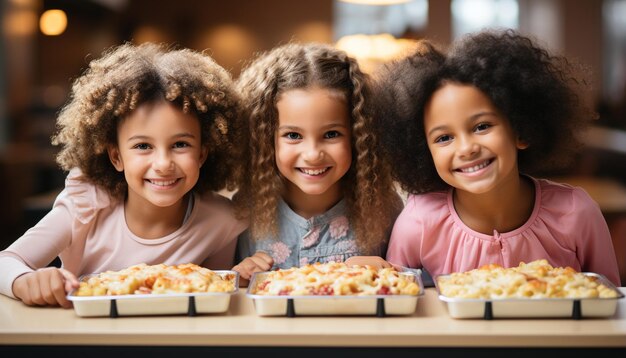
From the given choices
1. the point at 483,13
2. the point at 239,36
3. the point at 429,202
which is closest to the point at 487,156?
the point at 429,202

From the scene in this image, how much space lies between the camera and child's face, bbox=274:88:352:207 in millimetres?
1908

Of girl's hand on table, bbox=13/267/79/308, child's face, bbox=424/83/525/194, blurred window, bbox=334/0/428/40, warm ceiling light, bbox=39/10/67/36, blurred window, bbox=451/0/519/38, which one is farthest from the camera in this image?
blurred window, bbox=334/0/428/40

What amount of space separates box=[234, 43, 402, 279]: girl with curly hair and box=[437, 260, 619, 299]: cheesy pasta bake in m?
0.36

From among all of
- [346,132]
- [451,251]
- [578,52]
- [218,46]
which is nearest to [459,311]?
[451,251]

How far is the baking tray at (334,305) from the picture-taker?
1.45 meters

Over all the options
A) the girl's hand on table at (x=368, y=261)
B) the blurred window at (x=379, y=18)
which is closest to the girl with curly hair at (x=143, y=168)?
the girl's hand on table at (x=368, y=261)

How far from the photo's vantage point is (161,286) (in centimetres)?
151

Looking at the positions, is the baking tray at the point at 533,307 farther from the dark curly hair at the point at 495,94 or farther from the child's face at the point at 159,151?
A: the child's face at the point at 159,151

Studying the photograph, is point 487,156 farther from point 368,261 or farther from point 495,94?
point 368,261

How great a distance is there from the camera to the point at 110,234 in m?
2.00

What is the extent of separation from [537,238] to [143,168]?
1.00 metres

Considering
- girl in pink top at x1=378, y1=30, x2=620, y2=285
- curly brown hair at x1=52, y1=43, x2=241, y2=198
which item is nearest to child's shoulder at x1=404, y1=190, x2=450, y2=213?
girl in pink top at x1=378, y1=30, x2=620, y2=285

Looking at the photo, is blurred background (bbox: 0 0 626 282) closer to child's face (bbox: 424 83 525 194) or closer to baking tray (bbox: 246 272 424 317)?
child's face (bbox: 424 83 525 194)

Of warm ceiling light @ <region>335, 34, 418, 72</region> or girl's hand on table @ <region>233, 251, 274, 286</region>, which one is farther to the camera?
warm ceiling light @ <region>335, 34, 418, 72</region>
